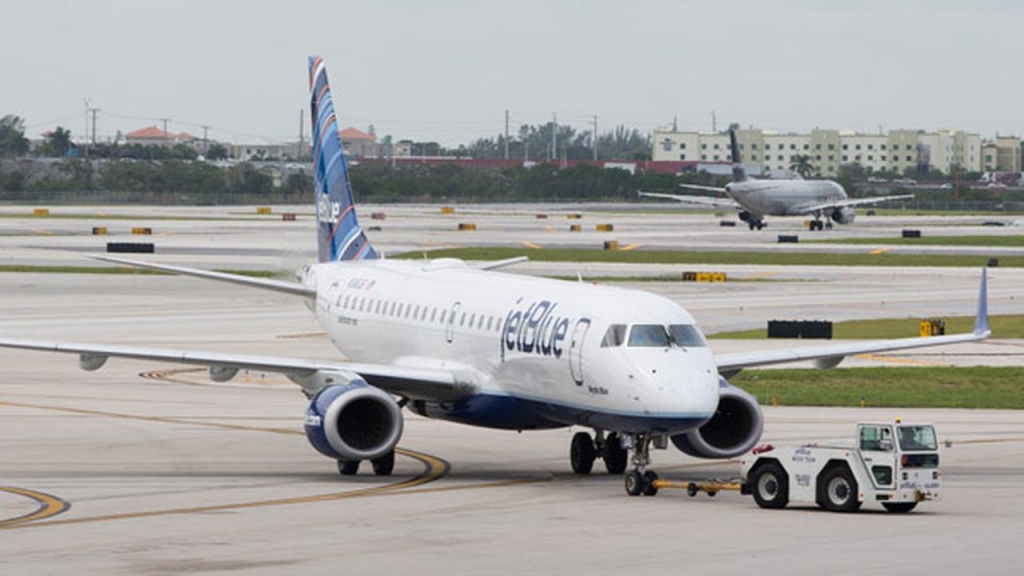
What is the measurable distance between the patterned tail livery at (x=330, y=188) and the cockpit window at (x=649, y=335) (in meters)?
17.0

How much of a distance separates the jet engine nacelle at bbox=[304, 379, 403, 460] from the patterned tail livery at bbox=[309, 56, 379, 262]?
12.9 meters

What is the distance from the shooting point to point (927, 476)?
3512 cm

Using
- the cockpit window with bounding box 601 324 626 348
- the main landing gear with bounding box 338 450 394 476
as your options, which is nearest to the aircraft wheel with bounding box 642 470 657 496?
the cockpit window with bounding box 601 324 626 348

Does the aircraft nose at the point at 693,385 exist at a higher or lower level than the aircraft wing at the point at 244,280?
lower

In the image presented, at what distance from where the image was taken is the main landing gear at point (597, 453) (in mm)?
41938

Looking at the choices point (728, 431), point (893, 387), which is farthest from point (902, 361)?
point (728, 431)

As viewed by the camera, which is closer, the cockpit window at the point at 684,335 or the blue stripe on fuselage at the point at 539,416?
the blue stripe on fuselage at the point at 539,416

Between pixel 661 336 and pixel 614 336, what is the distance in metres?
0.90

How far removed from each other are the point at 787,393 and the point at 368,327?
630 inches

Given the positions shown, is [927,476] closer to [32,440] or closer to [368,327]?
[368,327]

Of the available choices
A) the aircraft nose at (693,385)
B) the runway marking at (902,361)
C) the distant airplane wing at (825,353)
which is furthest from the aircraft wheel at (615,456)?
the runway marking at (902,361)

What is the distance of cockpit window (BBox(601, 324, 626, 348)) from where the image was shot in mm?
37906

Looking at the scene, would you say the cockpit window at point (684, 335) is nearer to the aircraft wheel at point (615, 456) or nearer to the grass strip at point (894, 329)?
the aircraft wheel at point (615, 456)

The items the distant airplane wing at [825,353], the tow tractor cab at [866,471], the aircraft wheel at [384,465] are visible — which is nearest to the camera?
the tow tractor cab at [866,471]
